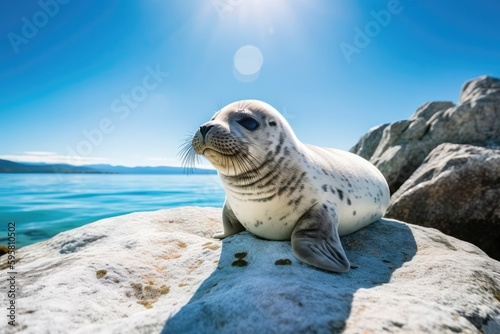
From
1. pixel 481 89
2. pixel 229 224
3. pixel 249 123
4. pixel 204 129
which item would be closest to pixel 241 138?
pixel 249 123

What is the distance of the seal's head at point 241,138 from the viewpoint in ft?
9.47

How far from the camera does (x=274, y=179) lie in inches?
120

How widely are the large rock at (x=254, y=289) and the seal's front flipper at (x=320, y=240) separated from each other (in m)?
0.11

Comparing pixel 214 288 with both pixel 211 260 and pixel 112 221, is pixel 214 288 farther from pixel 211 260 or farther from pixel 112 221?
pixel 112 221

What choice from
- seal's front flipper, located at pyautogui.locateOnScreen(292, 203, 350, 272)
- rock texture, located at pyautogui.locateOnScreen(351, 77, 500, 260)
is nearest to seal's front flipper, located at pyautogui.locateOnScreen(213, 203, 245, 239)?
seal's front flipper, located at pyautogui.locateOnScreen(292, 203, 350, 272)

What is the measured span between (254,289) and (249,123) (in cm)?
186

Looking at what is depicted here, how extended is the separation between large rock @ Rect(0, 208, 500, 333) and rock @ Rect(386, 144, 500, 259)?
1.81 meters

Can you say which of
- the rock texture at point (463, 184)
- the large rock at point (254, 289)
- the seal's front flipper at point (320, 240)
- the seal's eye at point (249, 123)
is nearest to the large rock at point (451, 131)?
the rock texture at point (463, 184)

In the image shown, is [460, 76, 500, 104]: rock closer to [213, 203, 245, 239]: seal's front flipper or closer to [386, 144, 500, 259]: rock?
[386, 144, 500, 259]: rock

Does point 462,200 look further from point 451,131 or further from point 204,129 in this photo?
point 204,129

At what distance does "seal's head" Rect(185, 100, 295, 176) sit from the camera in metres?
2.89

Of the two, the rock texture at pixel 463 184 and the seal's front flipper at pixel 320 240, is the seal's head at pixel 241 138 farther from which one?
the rock texture at pixel 463 184

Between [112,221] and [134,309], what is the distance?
10.3 feet

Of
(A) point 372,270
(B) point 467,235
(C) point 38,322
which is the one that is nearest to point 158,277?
(C) point 38,322
